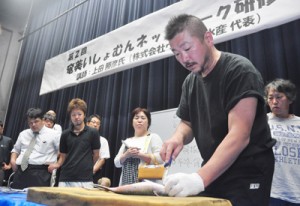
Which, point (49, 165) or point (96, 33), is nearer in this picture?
point (49, 165)

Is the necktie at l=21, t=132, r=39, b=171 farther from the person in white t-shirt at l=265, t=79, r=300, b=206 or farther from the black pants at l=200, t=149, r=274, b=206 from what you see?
the black pants at l=200, t=149, r=274, b=206

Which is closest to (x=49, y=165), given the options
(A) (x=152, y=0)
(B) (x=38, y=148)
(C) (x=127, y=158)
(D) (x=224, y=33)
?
(B) (x=38, y=148)

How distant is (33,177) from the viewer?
2.24 metres

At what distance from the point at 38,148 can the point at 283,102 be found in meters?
1.94

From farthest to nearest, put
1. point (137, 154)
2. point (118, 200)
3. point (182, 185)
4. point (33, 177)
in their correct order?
point (33, 177), point (137, 154), point (182, 185), point (118, 200)

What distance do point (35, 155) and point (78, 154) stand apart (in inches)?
23.9

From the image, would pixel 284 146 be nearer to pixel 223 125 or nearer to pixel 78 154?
pixel 223 125

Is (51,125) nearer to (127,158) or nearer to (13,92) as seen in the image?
(127,158)

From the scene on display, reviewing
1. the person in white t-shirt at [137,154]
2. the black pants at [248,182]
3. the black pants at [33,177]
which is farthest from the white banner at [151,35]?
the black pants at [248,182]

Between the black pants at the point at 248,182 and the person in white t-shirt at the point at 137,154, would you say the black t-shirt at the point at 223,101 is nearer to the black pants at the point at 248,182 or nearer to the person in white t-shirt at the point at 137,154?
the black pants at the point at 248,182

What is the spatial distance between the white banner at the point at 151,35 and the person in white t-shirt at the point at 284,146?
466 millimetres

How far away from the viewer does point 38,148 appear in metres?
2.33

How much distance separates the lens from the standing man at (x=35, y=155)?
7.35 feet

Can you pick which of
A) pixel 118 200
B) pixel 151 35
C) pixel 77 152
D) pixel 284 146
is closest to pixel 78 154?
pixel 77 152
